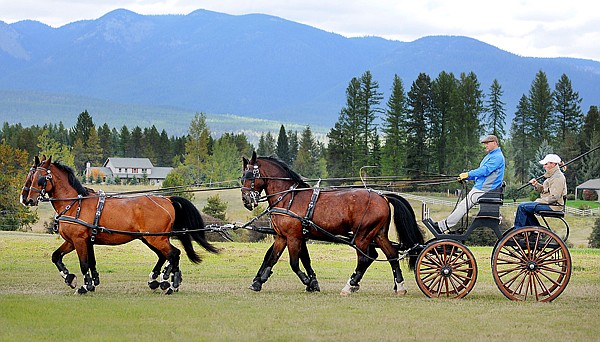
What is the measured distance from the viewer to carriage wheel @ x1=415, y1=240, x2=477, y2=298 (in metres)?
14.8

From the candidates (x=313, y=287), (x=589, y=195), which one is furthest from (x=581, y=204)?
(x=313, y=287)

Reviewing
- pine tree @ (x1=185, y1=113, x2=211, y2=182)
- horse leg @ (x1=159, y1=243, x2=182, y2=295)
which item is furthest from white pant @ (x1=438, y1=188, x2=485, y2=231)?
pine tree @ (x1=185, y1=113, x2=211, y2=182)

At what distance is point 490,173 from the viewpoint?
15.0 metres

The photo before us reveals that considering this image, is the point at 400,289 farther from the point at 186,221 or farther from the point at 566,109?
the point at 566,109

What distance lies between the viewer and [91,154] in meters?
137

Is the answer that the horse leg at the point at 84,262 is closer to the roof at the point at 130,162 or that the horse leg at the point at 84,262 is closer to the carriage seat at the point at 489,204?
the carriage seat at the point at 489,204

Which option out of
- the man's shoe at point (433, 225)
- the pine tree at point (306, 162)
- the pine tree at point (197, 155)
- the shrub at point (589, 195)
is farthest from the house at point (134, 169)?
the man's shoe at point (433, 225)

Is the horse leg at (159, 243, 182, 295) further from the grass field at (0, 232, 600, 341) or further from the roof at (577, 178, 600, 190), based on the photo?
the roof at (577, 178, 600, 190)

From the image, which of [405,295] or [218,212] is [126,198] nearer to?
[405,295]

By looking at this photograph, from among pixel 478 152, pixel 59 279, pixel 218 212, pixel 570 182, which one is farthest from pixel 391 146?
pixel 59 279

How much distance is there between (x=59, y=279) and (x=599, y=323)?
438 inches

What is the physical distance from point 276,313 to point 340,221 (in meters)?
3.28

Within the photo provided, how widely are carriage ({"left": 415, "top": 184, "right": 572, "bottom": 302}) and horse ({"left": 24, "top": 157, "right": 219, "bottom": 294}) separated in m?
4.42

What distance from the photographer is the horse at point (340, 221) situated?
15.6 metres
